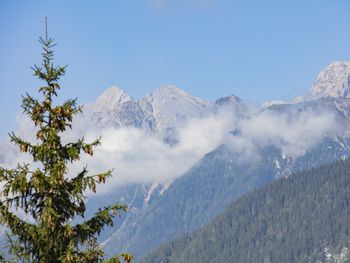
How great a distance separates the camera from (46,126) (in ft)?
88.2

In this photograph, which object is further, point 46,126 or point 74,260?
point 46,126

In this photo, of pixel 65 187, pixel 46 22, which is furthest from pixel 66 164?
pixel 46 22

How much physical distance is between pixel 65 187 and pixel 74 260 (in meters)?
2.76

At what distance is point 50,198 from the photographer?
26.0 m

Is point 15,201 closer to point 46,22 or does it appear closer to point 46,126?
point 46,126

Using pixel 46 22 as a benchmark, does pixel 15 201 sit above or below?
below

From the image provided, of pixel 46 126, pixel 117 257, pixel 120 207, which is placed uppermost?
pixel 46 126

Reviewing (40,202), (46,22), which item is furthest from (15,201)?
(46,22)

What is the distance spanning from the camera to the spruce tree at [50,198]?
25406mm

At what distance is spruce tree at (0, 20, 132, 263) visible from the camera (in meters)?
25.4

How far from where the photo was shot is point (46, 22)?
2719cm

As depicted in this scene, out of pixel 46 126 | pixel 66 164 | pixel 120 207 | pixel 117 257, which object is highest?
pixel 46 126

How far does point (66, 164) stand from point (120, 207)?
2568 millimetres

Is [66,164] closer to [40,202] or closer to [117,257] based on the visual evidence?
[40,202]
